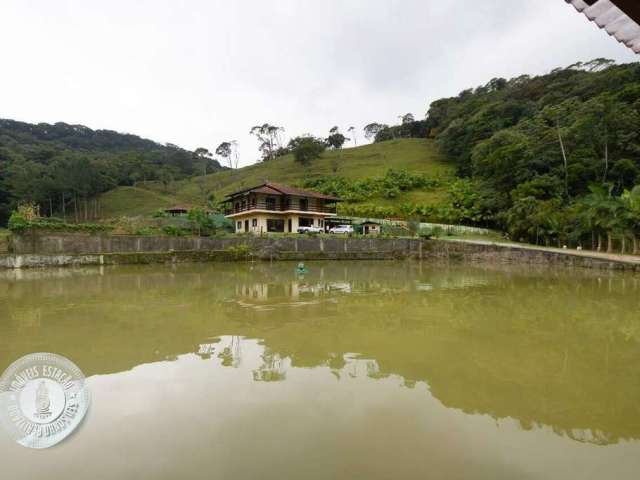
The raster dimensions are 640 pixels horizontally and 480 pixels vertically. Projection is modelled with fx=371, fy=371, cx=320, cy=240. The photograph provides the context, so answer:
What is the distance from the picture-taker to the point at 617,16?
7.22 ft

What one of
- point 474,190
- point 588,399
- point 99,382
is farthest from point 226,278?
point 474,190

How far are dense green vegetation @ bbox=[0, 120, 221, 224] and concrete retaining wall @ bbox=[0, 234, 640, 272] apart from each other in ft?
85.1

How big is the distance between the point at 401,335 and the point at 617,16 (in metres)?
5.78

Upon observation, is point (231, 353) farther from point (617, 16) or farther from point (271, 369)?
point (617, 16)

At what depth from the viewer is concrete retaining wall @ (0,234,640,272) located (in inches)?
828

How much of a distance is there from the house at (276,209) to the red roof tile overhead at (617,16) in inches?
1240

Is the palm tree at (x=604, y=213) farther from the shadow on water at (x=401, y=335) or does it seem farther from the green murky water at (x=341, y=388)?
the green murky water at (x=341, y=388)

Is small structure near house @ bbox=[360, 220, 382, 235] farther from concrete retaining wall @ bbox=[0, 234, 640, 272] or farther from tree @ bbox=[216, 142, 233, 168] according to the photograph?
tree @ bbox=[216, 142, 233, 168]

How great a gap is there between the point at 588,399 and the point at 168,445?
4558mm

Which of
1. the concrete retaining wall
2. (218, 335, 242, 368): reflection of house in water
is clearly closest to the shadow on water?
(218, 335, 242, 368): reflection of house in water

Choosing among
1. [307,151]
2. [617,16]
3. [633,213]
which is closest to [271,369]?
[617,16]

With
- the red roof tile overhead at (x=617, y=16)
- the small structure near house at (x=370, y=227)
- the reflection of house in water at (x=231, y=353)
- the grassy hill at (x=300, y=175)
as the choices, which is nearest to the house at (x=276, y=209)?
the small structure near house at (x=370, y=227)

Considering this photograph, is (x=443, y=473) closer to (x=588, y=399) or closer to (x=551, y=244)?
(x=588, y=399)

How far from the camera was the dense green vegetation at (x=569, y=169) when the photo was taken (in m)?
22.7
